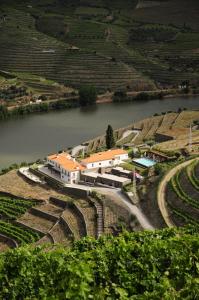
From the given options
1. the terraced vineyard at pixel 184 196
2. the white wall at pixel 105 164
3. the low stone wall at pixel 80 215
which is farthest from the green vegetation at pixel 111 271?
the white wall at pixel 105 164

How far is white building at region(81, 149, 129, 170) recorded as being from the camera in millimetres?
37125

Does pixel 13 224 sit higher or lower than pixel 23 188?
lower

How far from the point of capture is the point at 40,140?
175 ft

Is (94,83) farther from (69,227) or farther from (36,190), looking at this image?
(69,227)

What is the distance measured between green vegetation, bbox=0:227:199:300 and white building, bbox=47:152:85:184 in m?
19.8

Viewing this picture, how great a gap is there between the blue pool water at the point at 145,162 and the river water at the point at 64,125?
35.7 ft

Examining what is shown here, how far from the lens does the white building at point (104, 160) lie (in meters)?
37.1

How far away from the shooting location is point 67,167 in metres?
36.5

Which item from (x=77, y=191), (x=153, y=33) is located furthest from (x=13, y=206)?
(x=153, y=33)

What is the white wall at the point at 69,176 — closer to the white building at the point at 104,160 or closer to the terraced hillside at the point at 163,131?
the white building at the point at 104,160

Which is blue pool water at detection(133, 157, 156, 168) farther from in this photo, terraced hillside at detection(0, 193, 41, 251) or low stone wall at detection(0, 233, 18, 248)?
low stone wall at detection(0, 233, 18, 248)

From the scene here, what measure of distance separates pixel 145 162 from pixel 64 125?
82.1 feet

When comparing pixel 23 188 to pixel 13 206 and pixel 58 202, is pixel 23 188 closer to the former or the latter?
pixel 13 206

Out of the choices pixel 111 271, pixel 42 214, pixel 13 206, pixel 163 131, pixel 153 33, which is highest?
pixel 153 33
